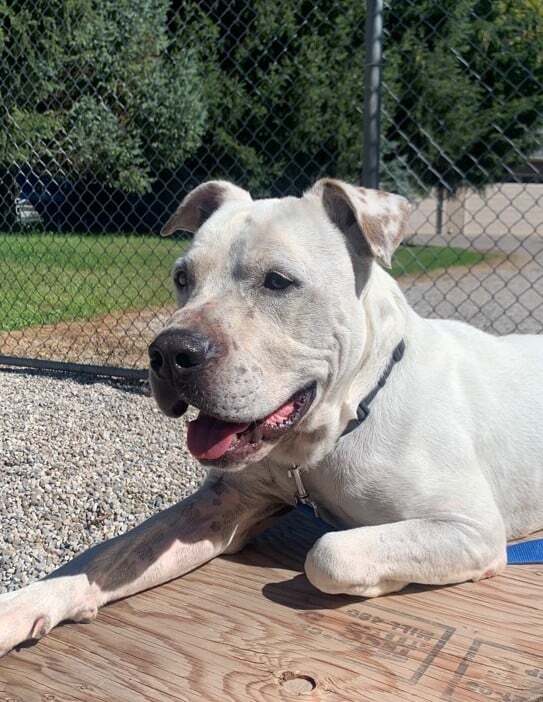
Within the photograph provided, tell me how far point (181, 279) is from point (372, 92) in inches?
113

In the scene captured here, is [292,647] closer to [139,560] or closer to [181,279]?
[139,560]

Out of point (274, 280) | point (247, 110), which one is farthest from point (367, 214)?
point (247, 110)

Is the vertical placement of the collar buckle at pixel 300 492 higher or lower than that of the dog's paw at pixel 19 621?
higher

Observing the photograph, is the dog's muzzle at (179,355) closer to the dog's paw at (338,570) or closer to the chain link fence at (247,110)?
the dog's paw at (338,570)

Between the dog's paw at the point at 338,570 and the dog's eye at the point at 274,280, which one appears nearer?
the dog's paw at the point at 338,570

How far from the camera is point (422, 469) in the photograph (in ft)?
7.54

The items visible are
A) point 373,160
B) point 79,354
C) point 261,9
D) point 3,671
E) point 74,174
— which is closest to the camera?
point 3,671

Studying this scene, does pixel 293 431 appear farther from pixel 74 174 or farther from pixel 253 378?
pixel 74 174

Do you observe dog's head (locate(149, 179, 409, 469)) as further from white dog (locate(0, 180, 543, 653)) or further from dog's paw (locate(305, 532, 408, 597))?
dog's paw (locate(305, 532, 408, 597))

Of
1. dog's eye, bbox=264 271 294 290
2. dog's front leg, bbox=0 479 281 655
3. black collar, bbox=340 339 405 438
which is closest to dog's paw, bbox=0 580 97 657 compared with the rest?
dog's front leg, bbox=0 479 281 655

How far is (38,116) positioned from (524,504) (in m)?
11.9

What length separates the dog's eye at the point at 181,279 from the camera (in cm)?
238

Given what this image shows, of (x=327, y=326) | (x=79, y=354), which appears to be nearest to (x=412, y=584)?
(x=327, y=326)

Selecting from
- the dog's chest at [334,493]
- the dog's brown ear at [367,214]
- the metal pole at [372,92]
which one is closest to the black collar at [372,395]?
the dog's chest at [334,493]
